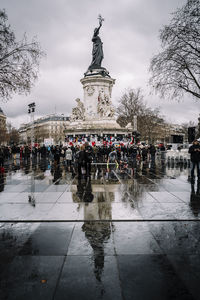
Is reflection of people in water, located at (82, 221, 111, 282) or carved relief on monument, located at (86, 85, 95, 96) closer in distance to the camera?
reflection of people in water, located at (82, 221, 111, 282)

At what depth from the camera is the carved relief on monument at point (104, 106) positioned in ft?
166

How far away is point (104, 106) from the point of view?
166 ft

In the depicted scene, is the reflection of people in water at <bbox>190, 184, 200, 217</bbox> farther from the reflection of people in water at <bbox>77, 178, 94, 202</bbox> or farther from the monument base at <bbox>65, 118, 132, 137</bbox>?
the monument base at <bbox>65, 118, 132, 137</bbox>

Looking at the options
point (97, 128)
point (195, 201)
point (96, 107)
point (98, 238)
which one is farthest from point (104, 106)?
point (98, 238)

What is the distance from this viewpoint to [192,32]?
14.9m

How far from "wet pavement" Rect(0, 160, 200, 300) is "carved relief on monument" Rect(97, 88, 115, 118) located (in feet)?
144

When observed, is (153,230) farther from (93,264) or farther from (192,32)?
(192,32)

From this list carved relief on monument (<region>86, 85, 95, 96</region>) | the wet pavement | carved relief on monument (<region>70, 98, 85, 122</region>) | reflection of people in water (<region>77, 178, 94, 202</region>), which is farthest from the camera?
carved relief on monument (<region>70, 98, 85, 122</region>)

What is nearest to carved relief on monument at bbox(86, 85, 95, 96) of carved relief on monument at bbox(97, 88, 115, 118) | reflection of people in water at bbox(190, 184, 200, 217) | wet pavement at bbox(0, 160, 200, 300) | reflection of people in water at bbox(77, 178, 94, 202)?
carved relief on monument at bbox(97, 88, 115, 118)

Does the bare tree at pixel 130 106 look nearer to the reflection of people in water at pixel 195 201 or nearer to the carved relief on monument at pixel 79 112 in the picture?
the carved relief on monument at pixel 79 112

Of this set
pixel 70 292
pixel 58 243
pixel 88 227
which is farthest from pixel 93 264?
pixel 88 227

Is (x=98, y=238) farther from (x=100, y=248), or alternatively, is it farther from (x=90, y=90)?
(x=90, y=90)

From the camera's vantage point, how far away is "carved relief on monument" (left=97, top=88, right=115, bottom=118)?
50.5 m

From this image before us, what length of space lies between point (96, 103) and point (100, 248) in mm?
48330
